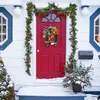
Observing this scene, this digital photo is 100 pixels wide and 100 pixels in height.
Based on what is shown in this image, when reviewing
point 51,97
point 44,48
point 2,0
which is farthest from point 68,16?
point 51,97

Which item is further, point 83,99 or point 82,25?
point 82,25

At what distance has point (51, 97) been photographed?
7.08m

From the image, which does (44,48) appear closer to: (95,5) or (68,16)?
(68,16)

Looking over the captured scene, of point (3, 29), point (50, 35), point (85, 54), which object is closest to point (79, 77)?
point (85, 54)

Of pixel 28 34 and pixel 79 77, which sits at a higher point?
pixel 28 34

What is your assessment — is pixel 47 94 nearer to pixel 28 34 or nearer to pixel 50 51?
pixel 50 51

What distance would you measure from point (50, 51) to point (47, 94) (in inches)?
56.7

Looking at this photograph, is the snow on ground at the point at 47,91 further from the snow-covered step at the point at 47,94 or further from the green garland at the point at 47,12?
the green garland at the point at 47,12

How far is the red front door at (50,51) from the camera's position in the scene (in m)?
8.14

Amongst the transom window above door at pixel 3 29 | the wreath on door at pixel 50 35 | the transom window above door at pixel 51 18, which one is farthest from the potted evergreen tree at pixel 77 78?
the transom window above door at pixel 3 29

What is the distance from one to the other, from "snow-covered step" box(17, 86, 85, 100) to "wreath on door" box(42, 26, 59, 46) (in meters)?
1.23

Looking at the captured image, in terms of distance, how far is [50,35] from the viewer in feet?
26.8

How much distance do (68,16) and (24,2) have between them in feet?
4.07

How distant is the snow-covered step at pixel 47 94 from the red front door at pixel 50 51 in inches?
21.4
